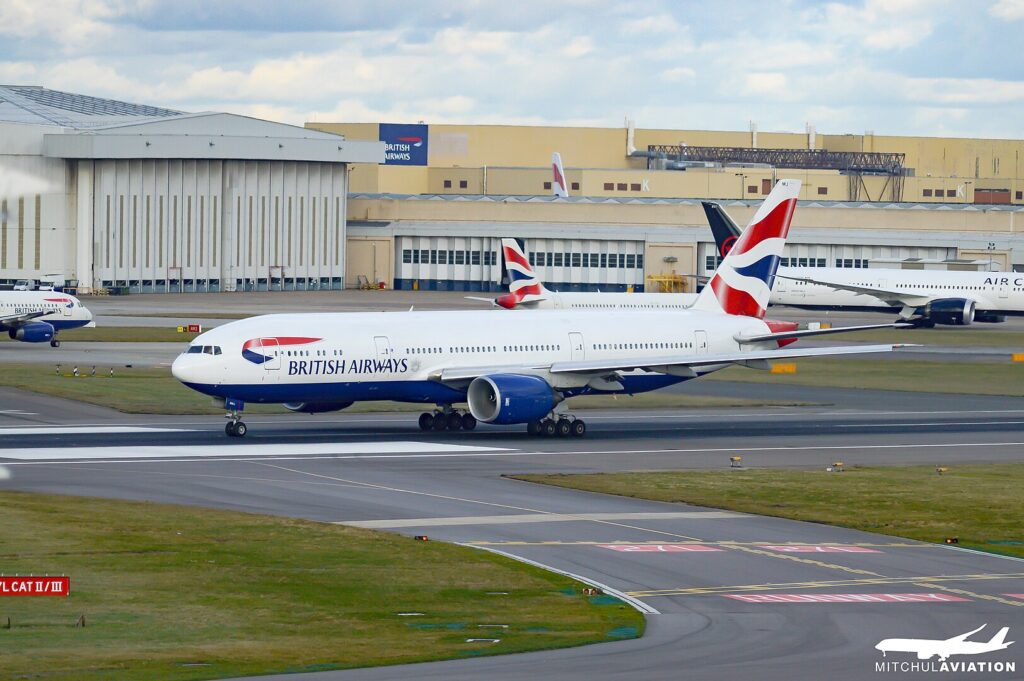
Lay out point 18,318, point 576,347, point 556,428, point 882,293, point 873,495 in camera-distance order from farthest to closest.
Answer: point 882,293 < point 18,318 < point 576,347 < point 556,428 < point 873,495

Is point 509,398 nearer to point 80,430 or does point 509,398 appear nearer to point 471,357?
point 471,357

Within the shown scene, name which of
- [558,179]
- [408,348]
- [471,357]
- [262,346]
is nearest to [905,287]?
[558,179]

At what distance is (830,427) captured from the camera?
190ft

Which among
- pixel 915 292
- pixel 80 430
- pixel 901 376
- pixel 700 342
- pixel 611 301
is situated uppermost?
pixel 915 292

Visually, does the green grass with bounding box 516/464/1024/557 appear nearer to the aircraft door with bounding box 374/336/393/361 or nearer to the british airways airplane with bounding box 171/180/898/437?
the british airways airplane with bounding box 171/180/898/437

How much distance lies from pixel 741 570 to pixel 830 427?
2841cm

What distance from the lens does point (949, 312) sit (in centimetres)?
11219

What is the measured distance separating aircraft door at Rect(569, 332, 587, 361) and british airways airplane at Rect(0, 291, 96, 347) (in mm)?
44778

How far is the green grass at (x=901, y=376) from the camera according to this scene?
73.7 metres

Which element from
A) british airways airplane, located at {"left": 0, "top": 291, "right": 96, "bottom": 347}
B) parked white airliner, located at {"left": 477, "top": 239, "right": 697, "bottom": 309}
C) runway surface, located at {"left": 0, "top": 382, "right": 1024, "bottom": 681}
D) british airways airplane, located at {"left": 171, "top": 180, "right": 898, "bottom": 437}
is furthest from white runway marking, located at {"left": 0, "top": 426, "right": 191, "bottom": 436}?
parked white airliner, located at {"left": 477, "top": 239, "right": 697, "bottom": 309}

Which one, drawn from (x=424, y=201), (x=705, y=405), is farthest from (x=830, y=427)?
(x=424, y=201)

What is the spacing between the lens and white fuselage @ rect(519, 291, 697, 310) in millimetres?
95312

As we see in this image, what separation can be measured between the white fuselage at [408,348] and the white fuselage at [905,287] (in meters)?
59.9

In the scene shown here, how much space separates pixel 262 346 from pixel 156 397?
50.3 feet
